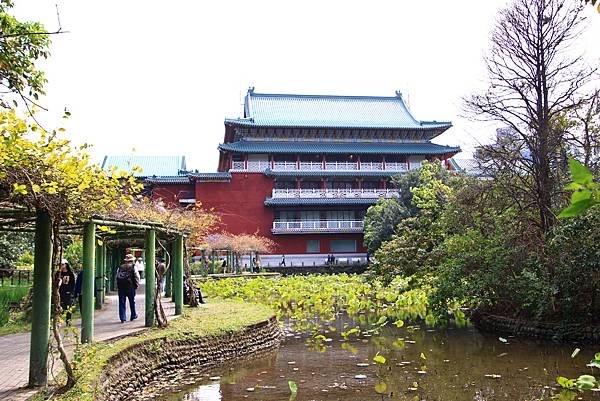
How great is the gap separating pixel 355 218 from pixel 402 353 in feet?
99.1

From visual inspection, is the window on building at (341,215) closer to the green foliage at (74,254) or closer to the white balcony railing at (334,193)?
the white balcony railing at (334,193)

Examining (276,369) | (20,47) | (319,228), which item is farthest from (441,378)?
(319,228)

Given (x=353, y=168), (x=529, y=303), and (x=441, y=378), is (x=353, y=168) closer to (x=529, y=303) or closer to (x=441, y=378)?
(x=529, y=303)

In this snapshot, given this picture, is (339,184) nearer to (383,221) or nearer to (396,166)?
(396,166)

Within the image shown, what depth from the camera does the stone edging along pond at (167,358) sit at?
7246 mm

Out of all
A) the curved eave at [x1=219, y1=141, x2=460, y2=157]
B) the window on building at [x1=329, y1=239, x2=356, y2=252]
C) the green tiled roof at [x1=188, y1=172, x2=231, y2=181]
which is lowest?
the window on building at [x1=329, y1=239, x2=356, y2=252]

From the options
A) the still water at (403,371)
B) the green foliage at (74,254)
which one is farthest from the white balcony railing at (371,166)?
the still water at (403,371)

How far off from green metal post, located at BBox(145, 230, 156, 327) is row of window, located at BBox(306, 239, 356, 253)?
1147 inches

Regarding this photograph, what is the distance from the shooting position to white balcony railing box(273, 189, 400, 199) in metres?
39.4

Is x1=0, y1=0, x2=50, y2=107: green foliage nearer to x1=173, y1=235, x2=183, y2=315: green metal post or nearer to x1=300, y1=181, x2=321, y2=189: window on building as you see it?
x1=173, y1=235, x2=183, y2=315: green metal post

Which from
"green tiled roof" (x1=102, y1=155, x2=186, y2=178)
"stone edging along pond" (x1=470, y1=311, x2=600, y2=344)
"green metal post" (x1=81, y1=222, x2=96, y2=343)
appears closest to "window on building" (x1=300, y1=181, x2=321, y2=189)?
"green tiled roof" (x1=102, y1=155, x2=186, y2=178)

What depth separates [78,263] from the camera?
1856 centimetres

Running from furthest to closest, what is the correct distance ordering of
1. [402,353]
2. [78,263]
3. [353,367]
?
[78,263] → [402,353] → [353,367]

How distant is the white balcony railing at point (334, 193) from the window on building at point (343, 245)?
3.06 metres
